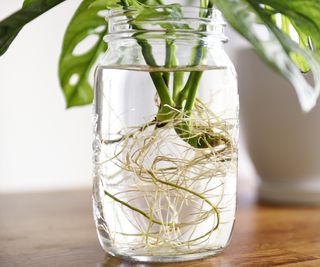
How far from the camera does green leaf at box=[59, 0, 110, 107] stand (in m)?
0.71

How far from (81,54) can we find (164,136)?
26 centimetres

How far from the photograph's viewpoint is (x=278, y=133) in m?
0.97

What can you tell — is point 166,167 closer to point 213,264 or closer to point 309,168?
point 213,264

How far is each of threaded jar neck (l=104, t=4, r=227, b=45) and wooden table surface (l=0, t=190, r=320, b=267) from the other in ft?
0.71

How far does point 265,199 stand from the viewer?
3.29 feet

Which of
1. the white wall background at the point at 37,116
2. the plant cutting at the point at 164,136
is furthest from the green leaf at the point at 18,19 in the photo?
the white wall background at the point at 37,116

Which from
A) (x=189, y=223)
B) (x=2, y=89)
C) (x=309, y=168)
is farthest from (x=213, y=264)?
(x=2, y=89)

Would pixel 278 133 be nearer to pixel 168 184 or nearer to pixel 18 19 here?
pixel 168 184

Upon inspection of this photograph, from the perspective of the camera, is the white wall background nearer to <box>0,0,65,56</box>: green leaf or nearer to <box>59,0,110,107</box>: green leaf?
<box>59,0,110,107</box>: green leaf

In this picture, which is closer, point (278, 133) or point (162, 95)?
point (162, 95)

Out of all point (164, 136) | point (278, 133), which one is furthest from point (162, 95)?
point (278, 133)

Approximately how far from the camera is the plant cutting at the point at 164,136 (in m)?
0.55

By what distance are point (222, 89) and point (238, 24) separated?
7.3 inches

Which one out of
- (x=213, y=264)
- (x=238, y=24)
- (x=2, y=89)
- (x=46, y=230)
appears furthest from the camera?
(x=2, y=89)
